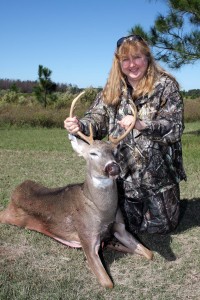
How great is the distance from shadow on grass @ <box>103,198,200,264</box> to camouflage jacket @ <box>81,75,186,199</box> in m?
0.42

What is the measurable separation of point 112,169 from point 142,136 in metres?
1.02

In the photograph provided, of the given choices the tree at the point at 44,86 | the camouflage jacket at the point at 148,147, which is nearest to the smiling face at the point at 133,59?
the camouflage jacket at the point at 148,147

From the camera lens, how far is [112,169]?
3.27 metres

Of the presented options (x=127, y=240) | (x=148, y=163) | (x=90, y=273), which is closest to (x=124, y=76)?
(x=148, y=163)

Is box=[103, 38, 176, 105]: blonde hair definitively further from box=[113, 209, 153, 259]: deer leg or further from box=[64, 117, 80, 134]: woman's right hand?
box=[113, 209, 153, 259]: deer leg

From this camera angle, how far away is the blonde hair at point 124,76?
13.5 ft

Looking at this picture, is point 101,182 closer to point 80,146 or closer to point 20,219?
point 80,146

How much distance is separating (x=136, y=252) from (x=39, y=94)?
20.5 meters

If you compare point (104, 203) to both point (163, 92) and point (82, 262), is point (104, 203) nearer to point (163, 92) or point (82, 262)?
point (82, 262)

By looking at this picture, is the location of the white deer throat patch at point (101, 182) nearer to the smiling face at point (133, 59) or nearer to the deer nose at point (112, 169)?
the deer nose at point (112, 169)

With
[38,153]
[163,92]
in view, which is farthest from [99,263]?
[38,153]

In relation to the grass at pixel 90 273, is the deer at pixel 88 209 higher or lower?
higher

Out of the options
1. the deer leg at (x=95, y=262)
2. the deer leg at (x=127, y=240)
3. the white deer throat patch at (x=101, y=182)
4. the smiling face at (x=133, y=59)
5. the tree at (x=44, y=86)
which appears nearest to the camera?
the deer leg at (x=95, y=262)

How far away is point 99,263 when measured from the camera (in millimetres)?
3531
